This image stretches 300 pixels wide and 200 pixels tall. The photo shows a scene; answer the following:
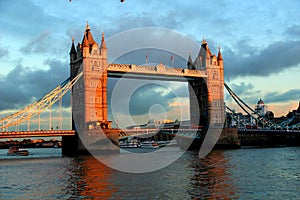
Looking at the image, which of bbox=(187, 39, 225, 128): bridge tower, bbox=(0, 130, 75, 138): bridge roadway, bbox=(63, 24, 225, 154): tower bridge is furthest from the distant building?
bbox=(0, 130, 75, 138): bridge roadway

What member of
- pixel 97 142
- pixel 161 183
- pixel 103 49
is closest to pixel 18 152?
pixel 97 142

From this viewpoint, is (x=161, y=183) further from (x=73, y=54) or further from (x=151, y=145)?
(x=151, y=145)

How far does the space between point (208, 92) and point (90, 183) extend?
52998 millimetres

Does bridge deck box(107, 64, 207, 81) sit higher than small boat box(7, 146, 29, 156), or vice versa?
bridge deck box(107, 64, 207, 81)

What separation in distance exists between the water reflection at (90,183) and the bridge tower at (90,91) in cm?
2686

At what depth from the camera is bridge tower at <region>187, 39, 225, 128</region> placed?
8038 centimetres

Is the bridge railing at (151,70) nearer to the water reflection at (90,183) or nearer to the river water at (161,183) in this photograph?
the water reflection at (90,183)

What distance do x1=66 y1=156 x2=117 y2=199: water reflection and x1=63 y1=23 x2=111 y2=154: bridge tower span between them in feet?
88.1

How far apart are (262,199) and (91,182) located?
12.0m

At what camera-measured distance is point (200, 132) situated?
77.9 metres

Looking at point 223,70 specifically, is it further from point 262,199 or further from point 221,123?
point 262,199

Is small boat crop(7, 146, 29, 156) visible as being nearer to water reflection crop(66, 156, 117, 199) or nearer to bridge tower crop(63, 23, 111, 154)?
bridge tower crop(63, 23, 111, 154)

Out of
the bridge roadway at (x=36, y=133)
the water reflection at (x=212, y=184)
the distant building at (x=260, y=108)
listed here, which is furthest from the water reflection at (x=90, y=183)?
the distant building at (x=260, y=108)

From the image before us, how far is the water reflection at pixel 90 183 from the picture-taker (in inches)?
995
